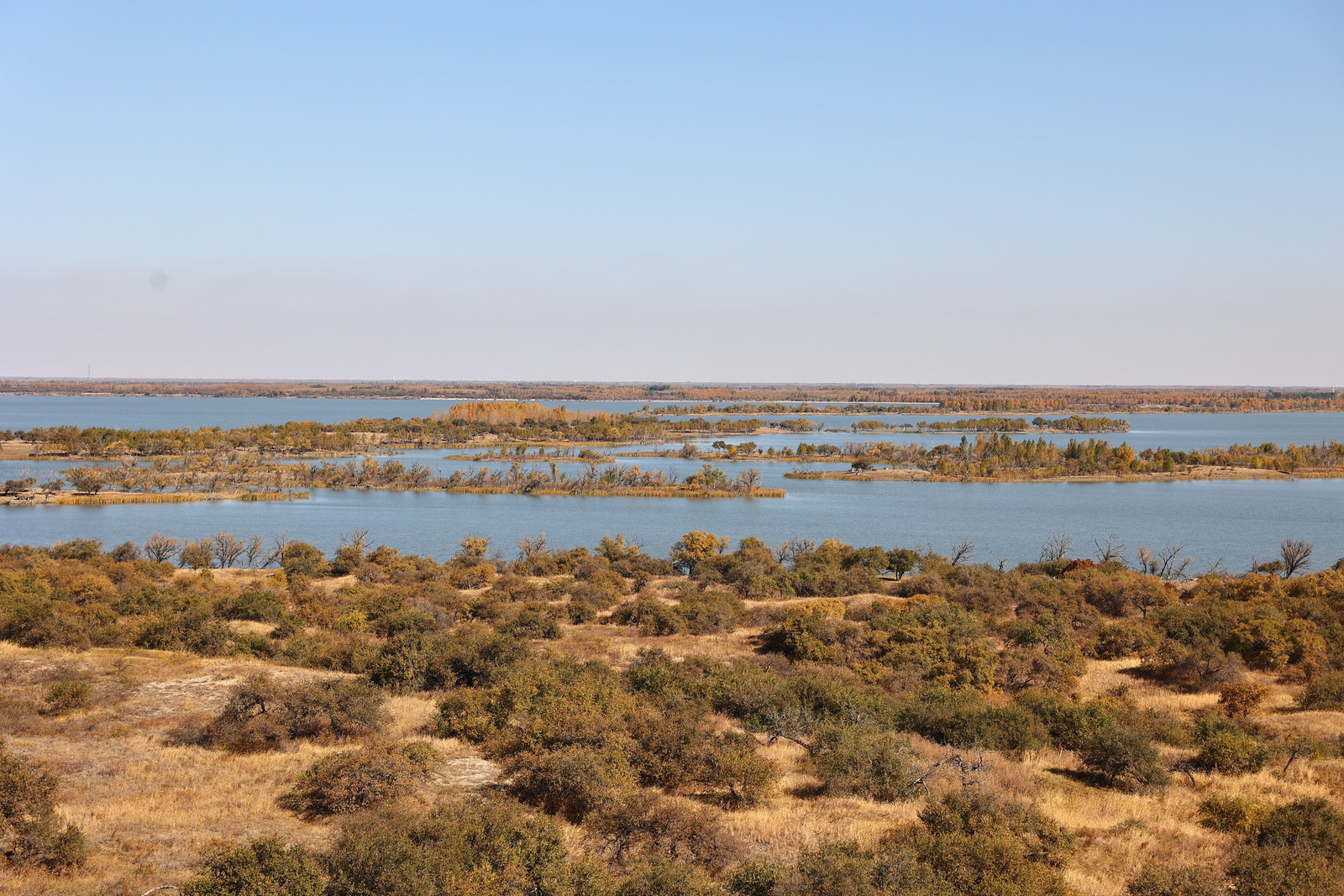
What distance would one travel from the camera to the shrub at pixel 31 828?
35.6 feet

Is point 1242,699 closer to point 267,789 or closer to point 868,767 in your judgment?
point 868,767

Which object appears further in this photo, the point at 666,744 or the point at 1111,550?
the point at 1111,550

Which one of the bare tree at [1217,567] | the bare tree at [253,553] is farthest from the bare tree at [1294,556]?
the bare tree at [253,553]

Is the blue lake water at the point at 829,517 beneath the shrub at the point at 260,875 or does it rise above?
beneath

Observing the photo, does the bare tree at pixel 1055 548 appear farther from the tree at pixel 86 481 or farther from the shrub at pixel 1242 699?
the tree at pixel 86 481

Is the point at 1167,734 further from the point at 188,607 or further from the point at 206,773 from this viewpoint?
the point at 188,607

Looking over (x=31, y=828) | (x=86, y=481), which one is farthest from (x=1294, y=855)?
(x=86, y=481)

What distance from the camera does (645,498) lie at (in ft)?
286

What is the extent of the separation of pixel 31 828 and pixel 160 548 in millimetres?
40450

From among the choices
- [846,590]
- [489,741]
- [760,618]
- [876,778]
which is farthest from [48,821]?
[846,590]

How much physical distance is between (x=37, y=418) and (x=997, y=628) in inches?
8856

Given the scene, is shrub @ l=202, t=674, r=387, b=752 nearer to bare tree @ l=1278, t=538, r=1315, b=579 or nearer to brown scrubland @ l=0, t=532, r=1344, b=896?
brown scrubland @ l=0, t=532, r=1344, b=896

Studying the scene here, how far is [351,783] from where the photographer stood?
522 inches

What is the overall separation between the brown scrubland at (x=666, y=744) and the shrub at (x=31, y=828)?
0.13 feet
